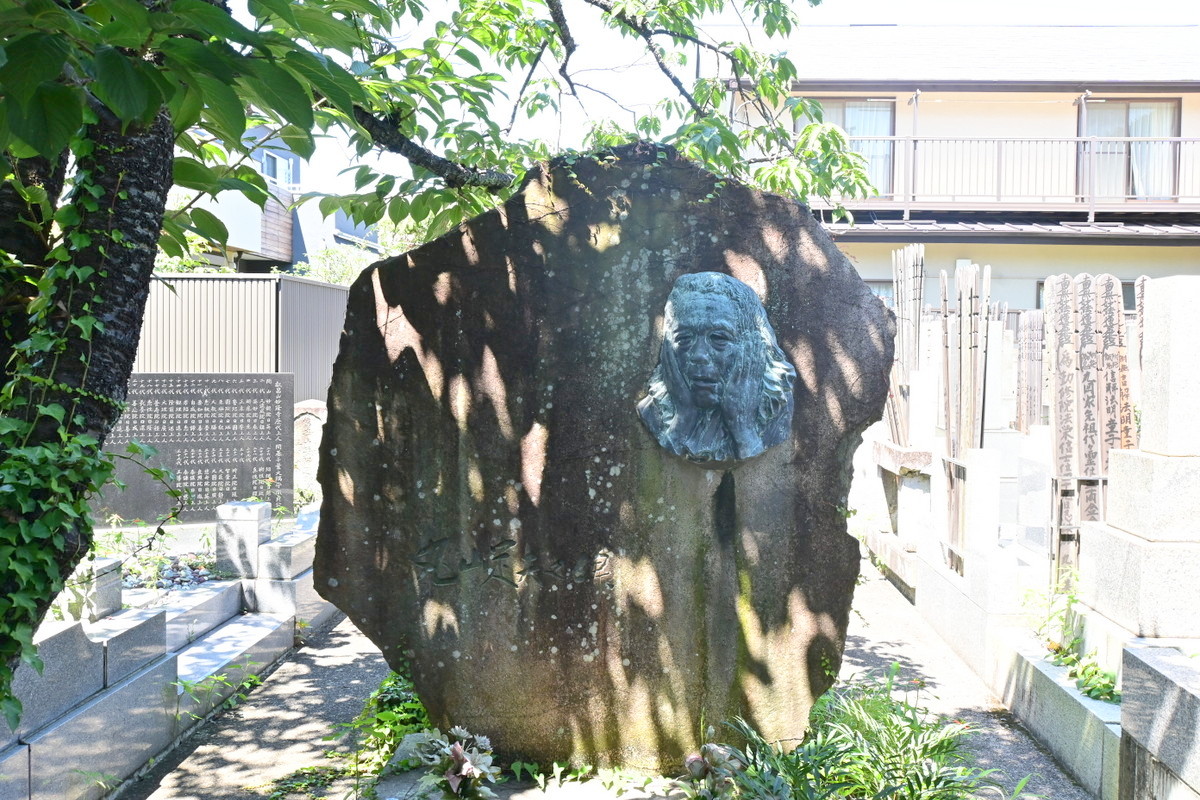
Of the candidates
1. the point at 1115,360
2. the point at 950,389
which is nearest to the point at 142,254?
the point at 1115,360

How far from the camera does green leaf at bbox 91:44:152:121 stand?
4.82 ft

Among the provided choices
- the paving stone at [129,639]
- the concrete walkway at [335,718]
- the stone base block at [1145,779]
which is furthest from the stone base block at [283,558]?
the stone base block at [1145,779]

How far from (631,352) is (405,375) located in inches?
38.1

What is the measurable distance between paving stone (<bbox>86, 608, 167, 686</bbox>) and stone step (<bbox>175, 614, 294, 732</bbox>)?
33cm

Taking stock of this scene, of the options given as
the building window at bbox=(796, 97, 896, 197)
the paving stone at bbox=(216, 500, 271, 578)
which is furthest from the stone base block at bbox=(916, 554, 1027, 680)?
the building window at bbox=(796, 97, 896, 197)

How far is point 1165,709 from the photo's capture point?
11.1 feet

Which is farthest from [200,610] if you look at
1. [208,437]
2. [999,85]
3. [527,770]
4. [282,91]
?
[999,85]

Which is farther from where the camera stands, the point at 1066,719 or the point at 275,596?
the point at 275,596

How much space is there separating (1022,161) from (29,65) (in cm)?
1855

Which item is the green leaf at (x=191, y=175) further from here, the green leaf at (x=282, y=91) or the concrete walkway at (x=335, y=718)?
the concrete walkway at (x=335, y=718)

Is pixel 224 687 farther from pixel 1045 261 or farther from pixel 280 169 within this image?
Answer: pixel 280 169

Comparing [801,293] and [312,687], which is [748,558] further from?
[312,687]

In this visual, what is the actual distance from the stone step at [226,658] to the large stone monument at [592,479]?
1.69 m

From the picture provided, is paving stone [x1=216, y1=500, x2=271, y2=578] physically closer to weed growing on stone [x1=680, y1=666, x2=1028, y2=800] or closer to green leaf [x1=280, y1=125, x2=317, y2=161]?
weed growing on stone [x1=680, y1=666, x2=1028, y2=800]
